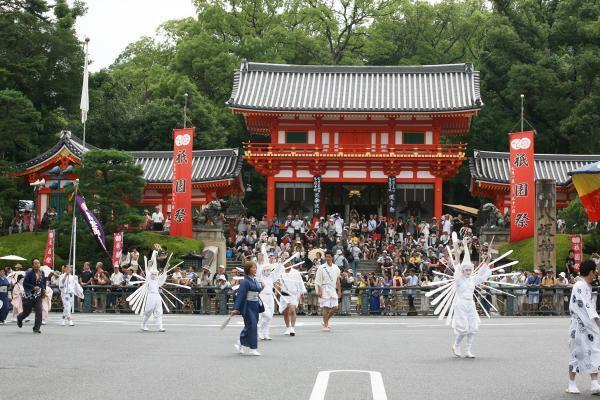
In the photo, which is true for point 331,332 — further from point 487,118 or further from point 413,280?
point 487,118

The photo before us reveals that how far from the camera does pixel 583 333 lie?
11.0 meters

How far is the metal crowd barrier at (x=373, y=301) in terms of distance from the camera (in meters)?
27.5

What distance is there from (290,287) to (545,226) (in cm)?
1401

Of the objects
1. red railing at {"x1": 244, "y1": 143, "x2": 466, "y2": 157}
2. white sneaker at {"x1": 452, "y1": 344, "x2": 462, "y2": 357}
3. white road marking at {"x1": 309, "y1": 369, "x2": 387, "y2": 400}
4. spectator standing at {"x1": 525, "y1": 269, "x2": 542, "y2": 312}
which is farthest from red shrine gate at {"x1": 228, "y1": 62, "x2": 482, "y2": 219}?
white road marking at {"x1": 309, "y1": 369, "x2": 387, "y2": 400}

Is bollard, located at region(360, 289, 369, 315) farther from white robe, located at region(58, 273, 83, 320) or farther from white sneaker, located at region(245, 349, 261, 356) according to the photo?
white sneaker, located at region(245, 349, 261, 356)

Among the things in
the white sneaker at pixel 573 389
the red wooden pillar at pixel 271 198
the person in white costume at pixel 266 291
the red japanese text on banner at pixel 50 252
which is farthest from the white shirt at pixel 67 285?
the red wooden pillar at pixel 271 198

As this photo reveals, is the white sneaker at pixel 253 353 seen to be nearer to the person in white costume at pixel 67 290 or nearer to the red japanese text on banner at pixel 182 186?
the person in white costume at pixel 67 290

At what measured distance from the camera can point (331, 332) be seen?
20297mm

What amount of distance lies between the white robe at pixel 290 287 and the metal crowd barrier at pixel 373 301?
7.33 metres

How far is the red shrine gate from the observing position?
4481 centimetres

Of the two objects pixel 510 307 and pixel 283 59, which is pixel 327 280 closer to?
pixel 510 307

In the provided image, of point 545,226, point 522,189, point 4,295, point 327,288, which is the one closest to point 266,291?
point 327,288

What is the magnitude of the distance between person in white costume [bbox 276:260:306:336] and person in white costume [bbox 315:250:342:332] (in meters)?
0.48

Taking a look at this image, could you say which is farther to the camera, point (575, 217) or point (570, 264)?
point (575, 217)
